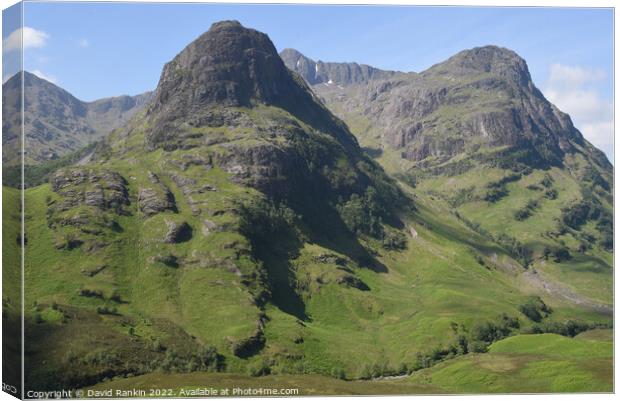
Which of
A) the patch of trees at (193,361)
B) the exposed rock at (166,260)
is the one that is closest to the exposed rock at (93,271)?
the exposed rock at (166,260)

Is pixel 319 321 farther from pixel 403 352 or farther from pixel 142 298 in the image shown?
pixel 142 298

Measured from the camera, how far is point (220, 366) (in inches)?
5930

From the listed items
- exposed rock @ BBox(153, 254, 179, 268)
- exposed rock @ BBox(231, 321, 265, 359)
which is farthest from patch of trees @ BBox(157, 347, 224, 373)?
exposed rock @ BBox(153, 254, 179, 268)

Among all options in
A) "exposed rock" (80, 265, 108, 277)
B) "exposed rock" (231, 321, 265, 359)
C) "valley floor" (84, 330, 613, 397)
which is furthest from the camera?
"exposed rock" (80, 265, 108, 277)

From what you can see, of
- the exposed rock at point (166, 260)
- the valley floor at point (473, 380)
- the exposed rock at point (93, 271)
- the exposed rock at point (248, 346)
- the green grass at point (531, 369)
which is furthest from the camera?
the exposed rock at point (166, 260)

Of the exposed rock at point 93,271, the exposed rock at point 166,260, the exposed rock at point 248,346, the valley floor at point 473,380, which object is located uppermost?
the exposed rock at point 166,260

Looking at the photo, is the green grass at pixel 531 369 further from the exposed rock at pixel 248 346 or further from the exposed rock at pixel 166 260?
the exposed rock at pixel 166 260

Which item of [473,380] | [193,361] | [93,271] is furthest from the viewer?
[93,271]

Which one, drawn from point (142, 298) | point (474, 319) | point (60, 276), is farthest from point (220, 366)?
point (474, 319)

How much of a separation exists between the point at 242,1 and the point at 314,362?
10565cm

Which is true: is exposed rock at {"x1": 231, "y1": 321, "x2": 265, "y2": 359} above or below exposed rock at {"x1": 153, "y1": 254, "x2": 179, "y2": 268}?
below

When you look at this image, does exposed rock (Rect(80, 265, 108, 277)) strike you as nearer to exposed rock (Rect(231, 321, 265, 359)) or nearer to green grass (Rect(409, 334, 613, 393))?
exposed rock (Rect(231, 321, 265, 359))

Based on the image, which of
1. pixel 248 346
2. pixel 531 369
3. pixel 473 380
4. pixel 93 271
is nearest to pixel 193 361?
pixel 248 346

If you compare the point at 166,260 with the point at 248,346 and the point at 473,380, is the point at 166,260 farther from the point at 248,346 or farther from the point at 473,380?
the point at 473,380
